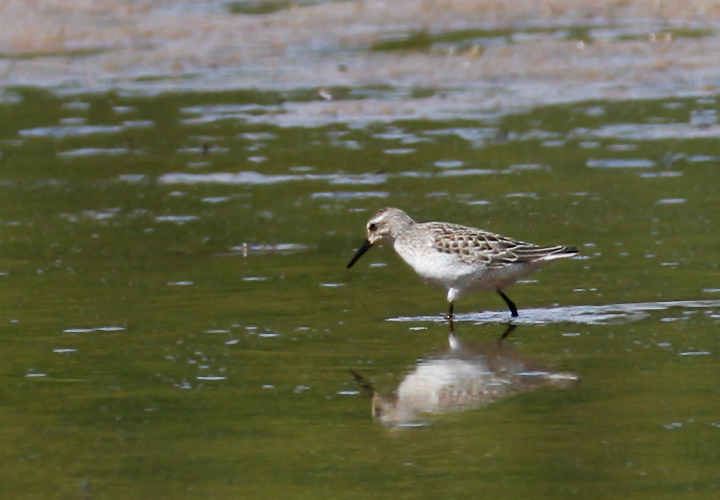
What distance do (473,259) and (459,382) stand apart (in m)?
1.95

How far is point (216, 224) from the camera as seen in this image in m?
12.7

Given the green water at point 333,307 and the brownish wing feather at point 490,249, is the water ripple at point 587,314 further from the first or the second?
the brownish wing feather at point 490,249

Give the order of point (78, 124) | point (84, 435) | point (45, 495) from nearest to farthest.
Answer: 1. point (45, 495)
2. point (84, 435)
3. point (78, 124)

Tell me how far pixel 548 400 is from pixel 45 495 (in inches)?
96.5

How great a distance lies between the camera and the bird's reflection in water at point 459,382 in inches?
Answer: 281

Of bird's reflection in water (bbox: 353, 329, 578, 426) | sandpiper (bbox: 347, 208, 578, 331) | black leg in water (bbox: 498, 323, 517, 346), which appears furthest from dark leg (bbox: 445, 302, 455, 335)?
bird's reflection in water (bbox: 353, 329, 578, 426)

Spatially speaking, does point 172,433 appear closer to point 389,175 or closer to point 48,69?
point 389,175

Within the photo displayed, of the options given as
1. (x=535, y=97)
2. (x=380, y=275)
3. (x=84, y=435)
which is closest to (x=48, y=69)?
→ (x=535, y=97)

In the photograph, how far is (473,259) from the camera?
946 centimetres

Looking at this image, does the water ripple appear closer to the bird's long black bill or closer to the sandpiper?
the sandpiper

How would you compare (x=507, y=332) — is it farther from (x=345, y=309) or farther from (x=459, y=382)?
(x=459, y=382)

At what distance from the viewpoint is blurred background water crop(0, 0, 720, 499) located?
20.7 feet

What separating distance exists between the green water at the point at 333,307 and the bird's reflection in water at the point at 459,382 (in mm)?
109

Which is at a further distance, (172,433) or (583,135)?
(583,135)
